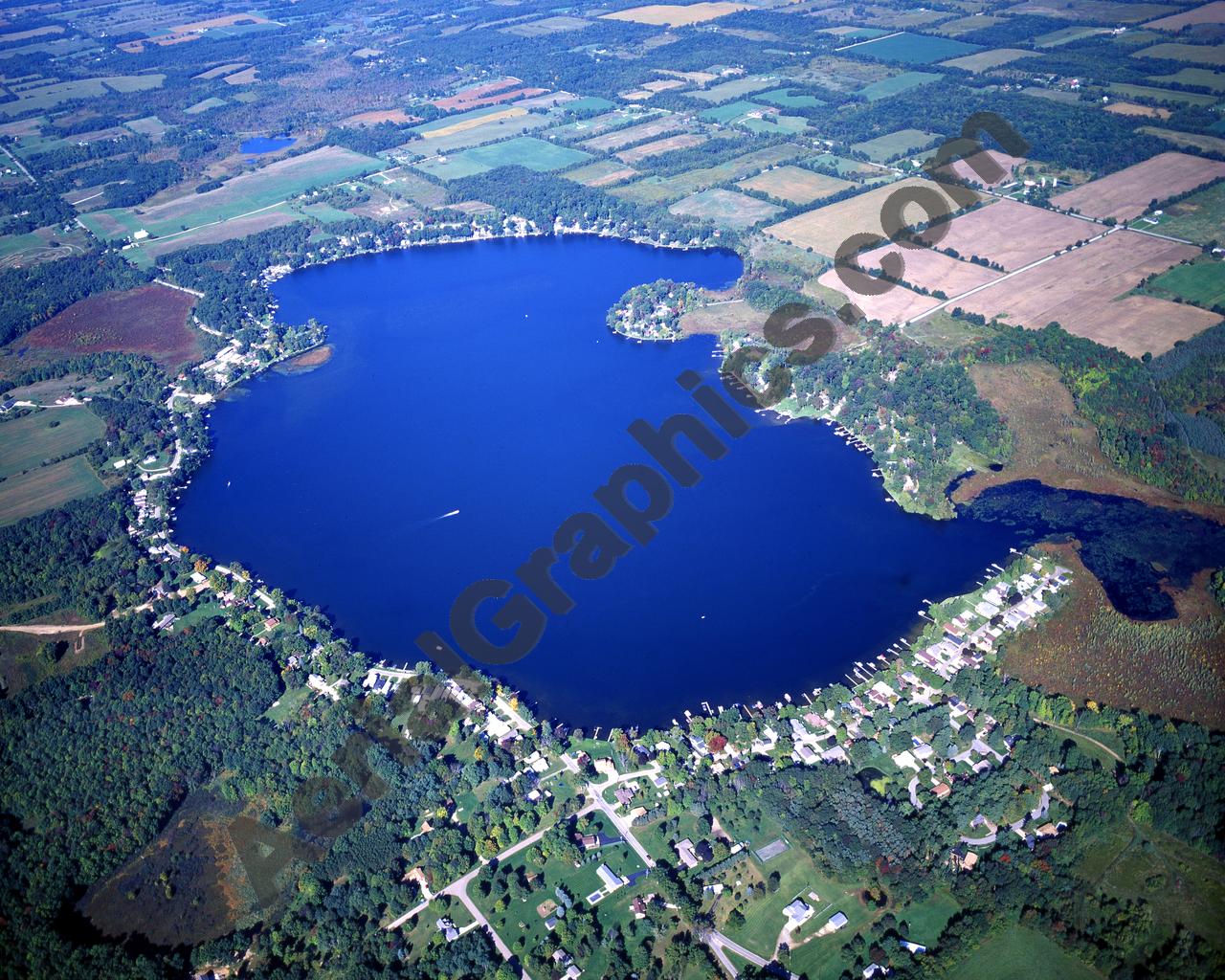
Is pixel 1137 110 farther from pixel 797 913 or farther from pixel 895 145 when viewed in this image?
pixel 797 913

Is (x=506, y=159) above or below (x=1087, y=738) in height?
below

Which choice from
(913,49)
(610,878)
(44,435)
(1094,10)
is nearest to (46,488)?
(44,435)

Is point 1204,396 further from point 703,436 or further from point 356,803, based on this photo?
point 356,803

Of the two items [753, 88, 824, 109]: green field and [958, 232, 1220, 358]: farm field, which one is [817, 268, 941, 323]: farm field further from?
[753, 88, 824, 109]: green field

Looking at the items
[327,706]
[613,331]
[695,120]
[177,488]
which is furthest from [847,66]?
[327,706]

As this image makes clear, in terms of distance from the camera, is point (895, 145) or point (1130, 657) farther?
point (895, 145)

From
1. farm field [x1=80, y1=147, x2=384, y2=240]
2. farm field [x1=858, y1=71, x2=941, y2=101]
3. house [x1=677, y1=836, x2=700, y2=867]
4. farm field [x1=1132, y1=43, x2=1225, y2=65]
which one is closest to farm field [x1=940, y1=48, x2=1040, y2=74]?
farm field [x1=858, y1=71, x2=941, y2=101]
